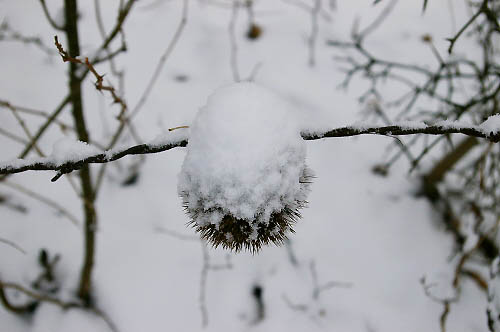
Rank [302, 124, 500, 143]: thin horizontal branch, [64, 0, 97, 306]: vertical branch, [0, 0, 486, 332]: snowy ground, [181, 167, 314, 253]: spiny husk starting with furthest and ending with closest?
[0, 0, 486, 332]: snowy ground
[64, 0, 97, 306]: vertical branch
[181, 167, 314, 253]: spiny husk
[302, 124, 500, 143]: thin horizontal branch

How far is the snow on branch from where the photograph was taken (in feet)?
2.20

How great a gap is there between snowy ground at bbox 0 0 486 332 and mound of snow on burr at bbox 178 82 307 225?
1.43 metres

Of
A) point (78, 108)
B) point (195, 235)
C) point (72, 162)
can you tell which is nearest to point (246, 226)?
point (72, 162)

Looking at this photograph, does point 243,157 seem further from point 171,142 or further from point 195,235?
point 195,235

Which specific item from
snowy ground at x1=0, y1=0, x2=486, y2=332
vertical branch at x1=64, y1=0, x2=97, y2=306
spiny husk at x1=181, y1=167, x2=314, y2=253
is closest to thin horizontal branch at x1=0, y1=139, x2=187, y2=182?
spiny husk at x1=181, y1=167, x2=314, y2=253

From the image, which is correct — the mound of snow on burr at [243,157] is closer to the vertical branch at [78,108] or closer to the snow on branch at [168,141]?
the snow on branch at [168,141]

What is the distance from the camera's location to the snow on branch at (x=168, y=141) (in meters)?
0.67

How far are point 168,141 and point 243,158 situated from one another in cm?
16

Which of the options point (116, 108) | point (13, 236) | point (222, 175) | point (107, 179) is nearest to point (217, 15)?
point (116, 108)

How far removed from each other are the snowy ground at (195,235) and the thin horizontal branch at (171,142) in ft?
4.83

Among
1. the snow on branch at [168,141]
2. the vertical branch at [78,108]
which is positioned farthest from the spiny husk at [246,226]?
the vertical branch at [78,108]

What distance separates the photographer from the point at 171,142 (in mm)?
721

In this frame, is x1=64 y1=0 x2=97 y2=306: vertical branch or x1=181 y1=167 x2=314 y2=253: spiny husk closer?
x1=181 y1=167 x2=314 y2=253: spiny husk

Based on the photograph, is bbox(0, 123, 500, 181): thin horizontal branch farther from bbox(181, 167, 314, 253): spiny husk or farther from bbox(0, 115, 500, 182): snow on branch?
bbox(181, 167, 314, 253): spiny husk
